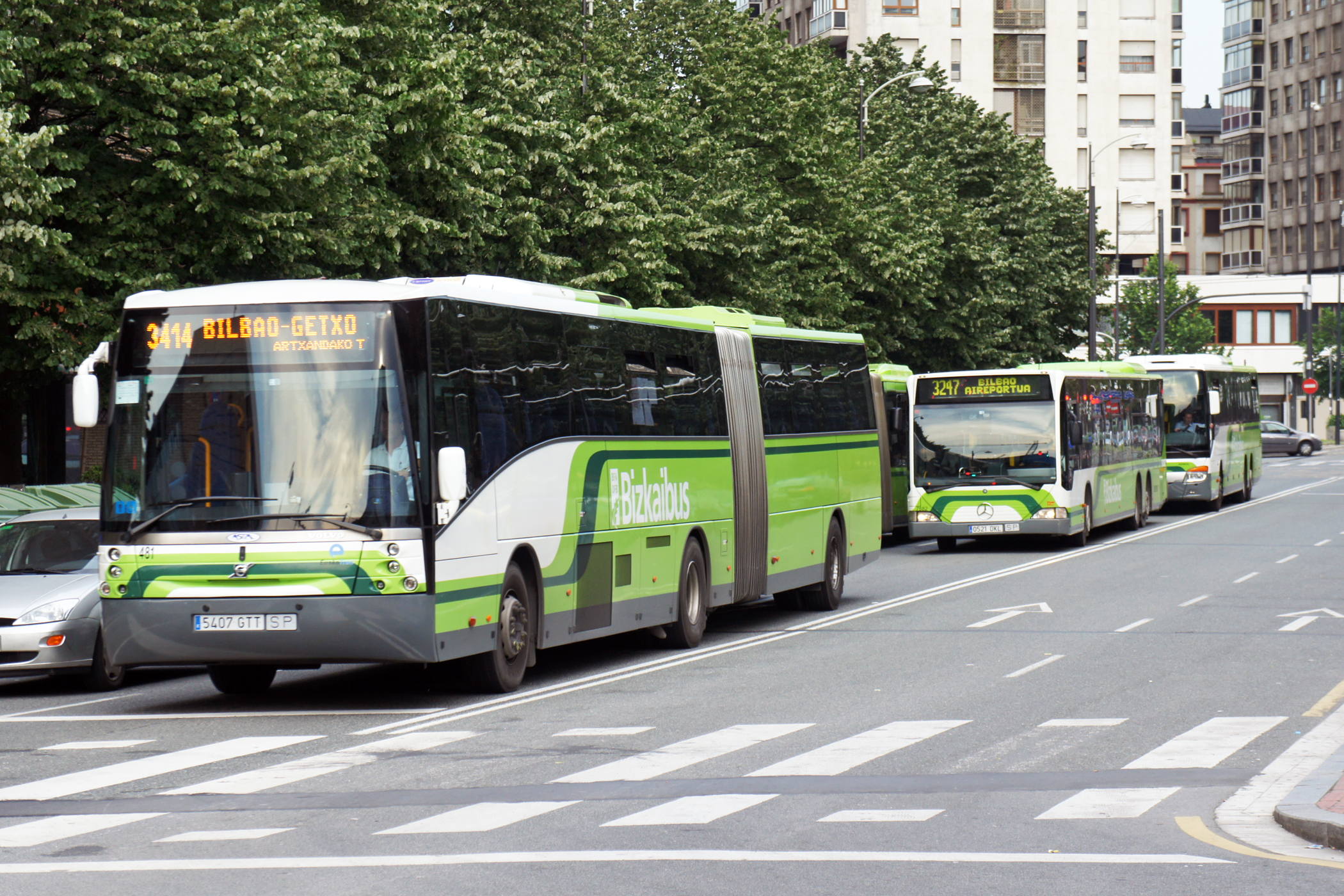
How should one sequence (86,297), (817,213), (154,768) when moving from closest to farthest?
1. (154,768)
2. (86,297)
3. (817,213)

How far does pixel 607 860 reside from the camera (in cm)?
764

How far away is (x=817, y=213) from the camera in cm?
4147

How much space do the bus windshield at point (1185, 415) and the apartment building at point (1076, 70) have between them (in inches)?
2191

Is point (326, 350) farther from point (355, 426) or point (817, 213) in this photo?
point (817, 213)

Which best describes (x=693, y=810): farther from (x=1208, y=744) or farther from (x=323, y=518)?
(x=323, y=518)

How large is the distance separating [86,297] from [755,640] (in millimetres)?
9277

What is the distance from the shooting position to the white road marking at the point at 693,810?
8.52 m

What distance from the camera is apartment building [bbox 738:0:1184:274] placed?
95750 millimetres

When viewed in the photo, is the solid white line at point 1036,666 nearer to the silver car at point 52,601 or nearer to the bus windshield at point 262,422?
the bus windshield at point 262,422

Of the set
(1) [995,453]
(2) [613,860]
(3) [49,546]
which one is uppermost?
(1) [995,453]

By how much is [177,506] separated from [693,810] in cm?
529

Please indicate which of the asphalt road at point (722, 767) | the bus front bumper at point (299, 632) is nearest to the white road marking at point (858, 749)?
the asphalt road at point (722, 767)

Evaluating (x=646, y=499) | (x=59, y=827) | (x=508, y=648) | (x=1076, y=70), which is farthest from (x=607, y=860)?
(x=1076, y=70)

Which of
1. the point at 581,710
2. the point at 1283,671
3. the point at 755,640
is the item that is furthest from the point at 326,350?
the point at 1283,671
